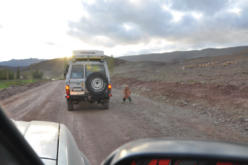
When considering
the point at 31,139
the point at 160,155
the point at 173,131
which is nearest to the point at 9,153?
the point at 160,155

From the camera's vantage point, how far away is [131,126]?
7.10m

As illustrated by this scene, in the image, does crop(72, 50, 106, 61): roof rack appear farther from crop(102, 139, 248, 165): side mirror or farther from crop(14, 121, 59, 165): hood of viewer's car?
crop(102, 139, 248, 165): side mirror

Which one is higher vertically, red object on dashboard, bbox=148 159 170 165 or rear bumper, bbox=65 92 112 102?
red object on dashboard, bbox=148 159 170 165

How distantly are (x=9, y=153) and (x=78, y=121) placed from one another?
7308 millimetres

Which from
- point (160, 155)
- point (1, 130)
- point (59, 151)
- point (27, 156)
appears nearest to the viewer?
point (1, 130)

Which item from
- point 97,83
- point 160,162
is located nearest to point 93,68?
point 97,83

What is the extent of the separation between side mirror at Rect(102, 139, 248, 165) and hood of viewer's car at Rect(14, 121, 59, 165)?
0.43 metres

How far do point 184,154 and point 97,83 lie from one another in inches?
351

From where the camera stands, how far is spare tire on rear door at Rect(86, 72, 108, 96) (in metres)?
9.80

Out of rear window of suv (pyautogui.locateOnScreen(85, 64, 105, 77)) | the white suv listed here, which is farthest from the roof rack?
rear window of suv (pyautogui.locateOnScreen(85, 64, 105, 77))

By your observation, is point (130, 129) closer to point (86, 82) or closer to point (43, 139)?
point (86, 82)

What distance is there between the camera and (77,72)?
10.7 m

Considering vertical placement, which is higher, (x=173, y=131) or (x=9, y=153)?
(x=9, y=153)

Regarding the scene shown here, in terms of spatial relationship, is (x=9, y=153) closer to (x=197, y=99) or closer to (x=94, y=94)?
(x=94, y=94)
